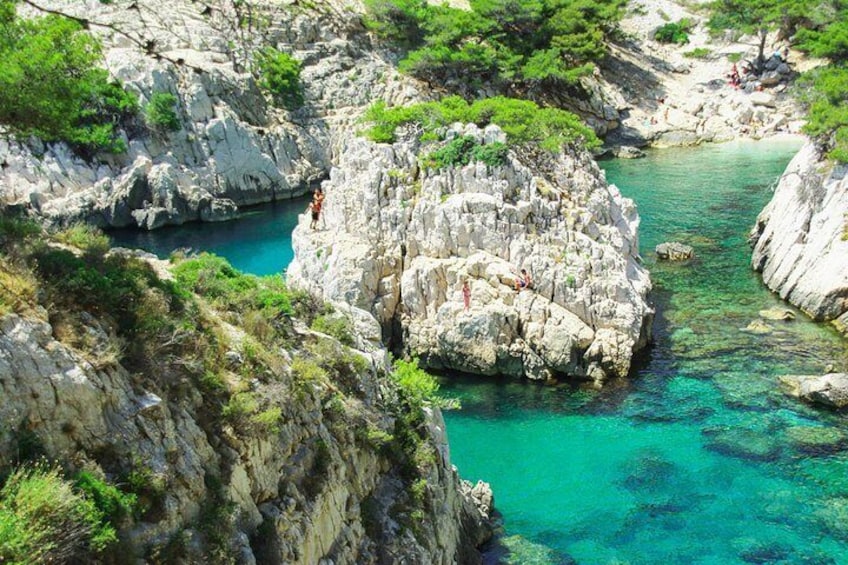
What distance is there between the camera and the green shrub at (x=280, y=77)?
73.1 meters

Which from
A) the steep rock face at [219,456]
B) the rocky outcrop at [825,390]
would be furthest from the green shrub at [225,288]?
the rocky outcrop at [825,390]

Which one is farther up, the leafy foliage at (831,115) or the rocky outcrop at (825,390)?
the leafy foliage at (831,115)

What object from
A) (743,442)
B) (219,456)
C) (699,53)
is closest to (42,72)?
(219,456)

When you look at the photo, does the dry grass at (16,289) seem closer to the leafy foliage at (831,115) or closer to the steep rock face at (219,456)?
the steep rock face at (219,456)

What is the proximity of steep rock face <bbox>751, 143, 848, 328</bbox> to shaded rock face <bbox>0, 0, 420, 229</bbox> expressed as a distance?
143 feet

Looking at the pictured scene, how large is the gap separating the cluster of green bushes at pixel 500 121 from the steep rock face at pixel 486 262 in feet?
3.22

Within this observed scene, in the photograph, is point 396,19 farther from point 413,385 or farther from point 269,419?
point 269,419

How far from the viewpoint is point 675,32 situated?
9881 cm

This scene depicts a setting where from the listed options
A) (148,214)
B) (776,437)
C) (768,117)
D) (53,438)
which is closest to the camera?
(53,438)

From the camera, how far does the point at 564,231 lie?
1330 inches

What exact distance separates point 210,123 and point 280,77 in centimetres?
1136

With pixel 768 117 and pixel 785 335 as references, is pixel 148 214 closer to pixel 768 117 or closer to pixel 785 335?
pixel 785 335

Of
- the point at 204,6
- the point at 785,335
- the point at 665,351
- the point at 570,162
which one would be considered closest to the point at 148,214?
the point at 204,6

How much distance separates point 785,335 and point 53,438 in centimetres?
3358
